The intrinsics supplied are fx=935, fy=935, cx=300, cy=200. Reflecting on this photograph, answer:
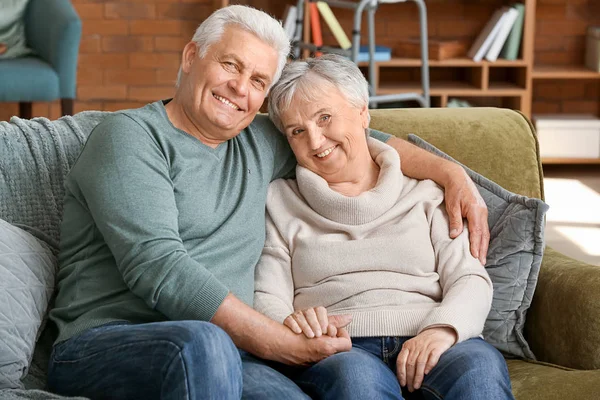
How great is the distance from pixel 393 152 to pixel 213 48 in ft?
1.53

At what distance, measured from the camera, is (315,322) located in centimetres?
180

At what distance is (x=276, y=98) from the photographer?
2080 mm

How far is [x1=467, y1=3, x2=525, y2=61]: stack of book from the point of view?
4965 mm

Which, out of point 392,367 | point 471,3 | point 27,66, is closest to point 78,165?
point 392,367

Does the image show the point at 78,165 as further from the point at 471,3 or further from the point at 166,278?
the point at 471,3

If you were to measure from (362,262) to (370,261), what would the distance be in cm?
2

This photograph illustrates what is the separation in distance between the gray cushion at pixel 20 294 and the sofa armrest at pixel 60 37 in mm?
2720

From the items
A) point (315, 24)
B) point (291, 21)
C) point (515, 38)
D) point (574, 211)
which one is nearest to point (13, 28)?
point (291, 21)

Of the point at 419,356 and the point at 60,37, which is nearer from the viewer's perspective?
the point at 419,356

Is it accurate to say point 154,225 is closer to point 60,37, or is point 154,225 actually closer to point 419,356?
point 419,356

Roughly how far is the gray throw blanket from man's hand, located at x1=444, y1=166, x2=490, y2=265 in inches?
32.9

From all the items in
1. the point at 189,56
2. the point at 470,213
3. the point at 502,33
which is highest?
the point at 189,56

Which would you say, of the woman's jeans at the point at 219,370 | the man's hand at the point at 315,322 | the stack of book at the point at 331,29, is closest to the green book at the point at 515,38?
the stack of book at the point at 331,29

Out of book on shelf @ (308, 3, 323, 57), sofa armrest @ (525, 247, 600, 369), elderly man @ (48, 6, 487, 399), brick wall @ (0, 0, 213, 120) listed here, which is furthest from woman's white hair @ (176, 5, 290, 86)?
brick wall @ (0, 0, 213, 120)
